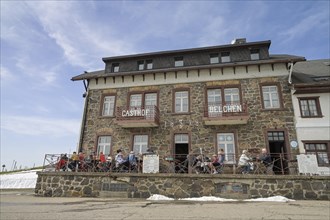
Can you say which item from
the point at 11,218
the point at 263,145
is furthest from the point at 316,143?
the point at 11,218

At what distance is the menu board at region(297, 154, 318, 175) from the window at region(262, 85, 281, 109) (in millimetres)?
4077

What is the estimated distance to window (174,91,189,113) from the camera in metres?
14.5

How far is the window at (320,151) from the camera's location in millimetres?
11797

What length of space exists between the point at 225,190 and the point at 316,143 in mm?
6026

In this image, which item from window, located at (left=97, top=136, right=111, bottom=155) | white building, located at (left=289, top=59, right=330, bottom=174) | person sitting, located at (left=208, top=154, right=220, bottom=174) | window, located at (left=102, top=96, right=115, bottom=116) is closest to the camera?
person sitting, located at (left=208, top=154, right=220, bottom=174)

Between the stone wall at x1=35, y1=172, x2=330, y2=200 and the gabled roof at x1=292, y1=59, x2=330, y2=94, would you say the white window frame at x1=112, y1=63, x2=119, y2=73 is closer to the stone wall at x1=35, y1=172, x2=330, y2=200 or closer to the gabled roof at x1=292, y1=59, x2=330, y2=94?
the stone wall at x1=35, y1=172, x2=330, y2=200

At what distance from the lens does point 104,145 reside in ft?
47.8

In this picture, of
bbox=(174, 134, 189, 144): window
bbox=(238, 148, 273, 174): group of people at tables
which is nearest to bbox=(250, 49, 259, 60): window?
bbox=(174, 134, 189, 144): window

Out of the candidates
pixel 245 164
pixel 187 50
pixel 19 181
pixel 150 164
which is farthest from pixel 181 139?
pixel 19 181

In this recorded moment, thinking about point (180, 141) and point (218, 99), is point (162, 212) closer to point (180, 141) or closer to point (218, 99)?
point (180, 141)

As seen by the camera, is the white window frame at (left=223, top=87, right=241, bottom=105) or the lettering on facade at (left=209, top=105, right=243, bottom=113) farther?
the white window frame at (left=223, top=87, right=241, bottom=105)

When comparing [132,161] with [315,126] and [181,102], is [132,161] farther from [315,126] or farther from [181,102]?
[315,126]

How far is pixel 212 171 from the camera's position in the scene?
1052cm

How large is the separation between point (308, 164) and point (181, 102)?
24.6 feet
